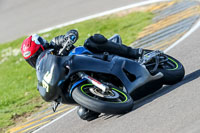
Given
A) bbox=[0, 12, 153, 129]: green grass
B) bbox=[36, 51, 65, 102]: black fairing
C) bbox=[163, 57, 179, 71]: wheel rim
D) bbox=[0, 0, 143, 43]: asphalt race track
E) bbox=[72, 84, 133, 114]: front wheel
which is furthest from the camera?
bbox=[0, 0, 143, 43]: asphalt race track

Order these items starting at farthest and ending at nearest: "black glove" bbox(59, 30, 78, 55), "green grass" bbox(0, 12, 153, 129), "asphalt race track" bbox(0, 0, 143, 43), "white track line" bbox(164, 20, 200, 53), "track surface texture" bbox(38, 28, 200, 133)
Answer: "asphalt race track" bbox(0, 0, 143, 43), "white track line" bbox(164, 20, 200, 53), "green grass" bbox(0, 12, 153, 129), "black glove" bbox(59, 30, 78, 55), "track surface texture" bbox(38, 28, 200, 133)

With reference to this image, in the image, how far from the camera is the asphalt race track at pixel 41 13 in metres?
14.8

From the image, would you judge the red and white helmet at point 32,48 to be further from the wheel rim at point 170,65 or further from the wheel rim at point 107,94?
the wheel rim at point 170,65

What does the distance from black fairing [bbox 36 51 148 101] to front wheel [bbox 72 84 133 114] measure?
0.91ft

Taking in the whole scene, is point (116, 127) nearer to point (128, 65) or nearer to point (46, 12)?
point (128, 65)

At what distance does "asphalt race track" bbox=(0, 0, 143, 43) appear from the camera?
1477cm

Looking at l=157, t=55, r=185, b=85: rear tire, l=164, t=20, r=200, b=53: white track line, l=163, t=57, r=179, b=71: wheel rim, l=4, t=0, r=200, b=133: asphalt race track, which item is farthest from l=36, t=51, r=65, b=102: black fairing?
l=164, t=20, r=200, b=53: white track line

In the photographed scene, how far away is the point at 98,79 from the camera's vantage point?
6.06 meters

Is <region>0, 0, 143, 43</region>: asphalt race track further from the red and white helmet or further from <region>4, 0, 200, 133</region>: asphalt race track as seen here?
the red and white helmet

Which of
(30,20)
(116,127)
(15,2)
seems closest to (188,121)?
(116,127)

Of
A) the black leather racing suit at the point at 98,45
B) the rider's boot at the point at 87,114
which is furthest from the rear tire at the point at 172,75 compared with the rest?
the rider's boot at the point at 87,114

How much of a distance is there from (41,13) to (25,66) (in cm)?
413

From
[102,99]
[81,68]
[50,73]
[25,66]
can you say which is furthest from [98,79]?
[25,66]

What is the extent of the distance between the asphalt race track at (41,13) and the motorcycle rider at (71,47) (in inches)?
296
